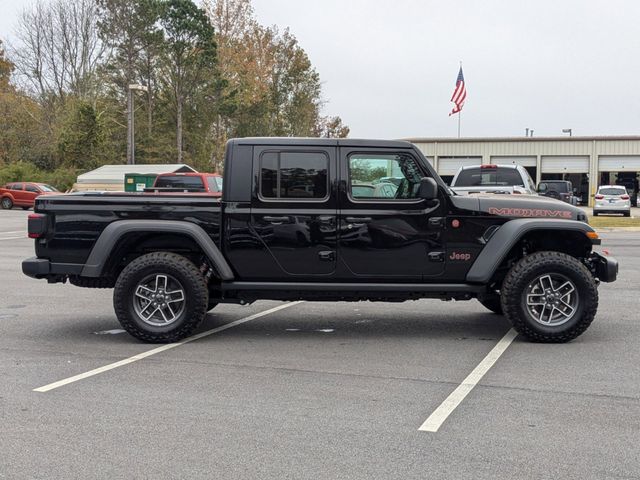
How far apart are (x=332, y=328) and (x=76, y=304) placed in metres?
3.75

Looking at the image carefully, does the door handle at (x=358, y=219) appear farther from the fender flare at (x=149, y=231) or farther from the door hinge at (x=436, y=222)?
the fender flare at (x=149, y=231)

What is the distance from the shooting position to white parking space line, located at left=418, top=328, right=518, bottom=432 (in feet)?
15.4

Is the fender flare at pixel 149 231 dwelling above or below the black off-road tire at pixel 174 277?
above

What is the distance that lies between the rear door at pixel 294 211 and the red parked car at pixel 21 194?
122ft

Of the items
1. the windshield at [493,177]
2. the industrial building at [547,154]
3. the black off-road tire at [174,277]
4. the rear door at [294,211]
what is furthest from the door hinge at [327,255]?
the industrial building at [547,154]

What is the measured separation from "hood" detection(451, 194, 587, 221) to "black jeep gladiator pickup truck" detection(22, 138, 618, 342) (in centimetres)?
1

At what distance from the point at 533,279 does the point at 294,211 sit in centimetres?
239

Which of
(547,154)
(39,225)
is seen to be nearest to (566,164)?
(547,154)

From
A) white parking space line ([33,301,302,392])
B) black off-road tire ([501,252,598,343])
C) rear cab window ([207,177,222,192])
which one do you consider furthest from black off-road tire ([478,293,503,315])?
rear cab window ([207,177,222,192])

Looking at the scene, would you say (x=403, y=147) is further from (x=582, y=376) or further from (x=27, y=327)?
(x=27, y=327)

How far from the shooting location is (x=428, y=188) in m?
6.82

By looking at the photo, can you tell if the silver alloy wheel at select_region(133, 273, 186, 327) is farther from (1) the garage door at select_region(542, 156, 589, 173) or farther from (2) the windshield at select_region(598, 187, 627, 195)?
(1) the garage door at select_region(542, 156, 589, 173)

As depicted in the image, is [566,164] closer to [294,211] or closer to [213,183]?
[213,183]

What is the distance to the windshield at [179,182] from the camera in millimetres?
23000
